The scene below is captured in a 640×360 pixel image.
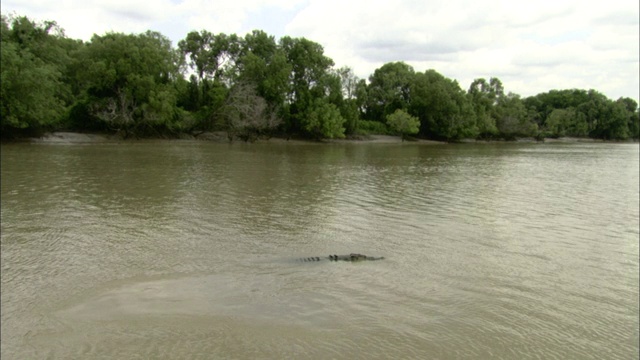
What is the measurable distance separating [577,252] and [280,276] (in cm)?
748

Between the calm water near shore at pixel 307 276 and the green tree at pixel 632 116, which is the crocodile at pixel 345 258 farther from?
the green tree at pixel 632 116

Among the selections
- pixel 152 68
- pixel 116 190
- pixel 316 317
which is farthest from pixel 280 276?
pixel 152 68

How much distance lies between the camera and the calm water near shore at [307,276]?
6062mm

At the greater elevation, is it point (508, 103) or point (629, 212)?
point (508, 103)

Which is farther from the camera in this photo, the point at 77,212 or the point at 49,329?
the point at 77,212

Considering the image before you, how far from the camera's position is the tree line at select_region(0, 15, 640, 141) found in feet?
149

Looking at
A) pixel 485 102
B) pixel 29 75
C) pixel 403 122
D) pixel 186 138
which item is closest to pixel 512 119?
pixel 485 102

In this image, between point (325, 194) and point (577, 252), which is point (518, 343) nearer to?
point (577, 252)

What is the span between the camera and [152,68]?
2063 inches

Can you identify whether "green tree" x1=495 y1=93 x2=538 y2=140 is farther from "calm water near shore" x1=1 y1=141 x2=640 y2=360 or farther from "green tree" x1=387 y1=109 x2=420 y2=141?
"calm water near shore" x1=1 y1=141 x2=640 y2=360

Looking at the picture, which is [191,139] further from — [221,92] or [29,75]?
[29,75]

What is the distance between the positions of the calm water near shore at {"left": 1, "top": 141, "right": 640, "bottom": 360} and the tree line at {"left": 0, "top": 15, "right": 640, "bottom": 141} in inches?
1344

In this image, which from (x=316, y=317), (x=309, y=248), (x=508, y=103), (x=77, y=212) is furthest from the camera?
(x=508, y=103)

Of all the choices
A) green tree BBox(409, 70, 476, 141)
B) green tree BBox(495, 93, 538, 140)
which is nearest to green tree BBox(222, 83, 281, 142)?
green tree BBox(409, 70, 476, 141)
